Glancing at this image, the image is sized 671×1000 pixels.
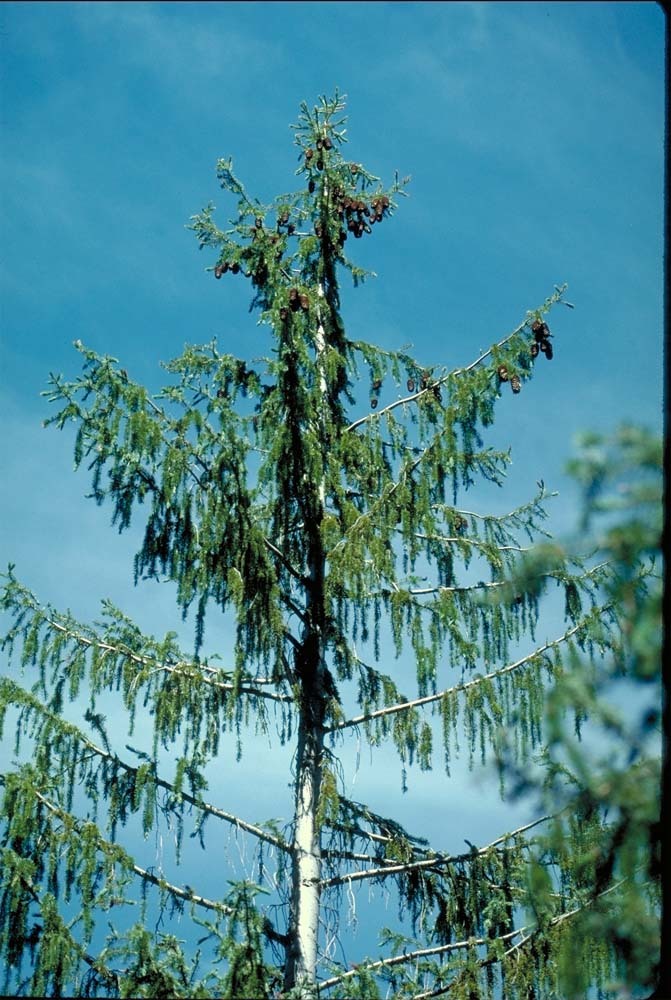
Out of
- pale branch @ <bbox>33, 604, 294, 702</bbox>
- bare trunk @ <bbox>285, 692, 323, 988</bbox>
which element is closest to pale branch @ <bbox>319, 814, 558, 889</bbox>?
bare trunk @ <bbox>285, 692, 323, 988</bbox>

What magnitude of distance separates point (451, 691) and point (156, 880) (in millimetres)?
2345

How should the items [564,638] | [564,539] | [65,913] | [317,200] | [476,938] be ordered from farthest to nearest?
[317,200] → [564,638] → [476,938] → [65,913] → [564,539]

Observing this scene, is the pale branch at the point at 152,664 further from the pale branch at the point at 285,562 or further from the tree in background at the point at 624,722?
the tree in background at the point at 624,722

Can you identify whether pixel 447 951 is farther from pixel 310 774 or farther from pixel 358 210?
pixel 358 210

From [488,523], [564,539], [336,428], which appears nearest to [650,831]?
[564,539]

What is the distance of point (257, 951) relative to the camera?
20.4 feet

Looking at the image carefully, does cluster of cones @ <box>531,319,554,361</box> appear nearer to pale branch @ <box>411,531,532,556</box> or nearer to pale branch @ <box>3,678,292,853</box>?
pale branch @ <box>411,531,532,556</box>

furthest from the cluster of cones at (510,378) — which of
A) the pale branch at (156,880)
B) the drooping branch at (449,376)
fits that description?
the pale branch at (156,880)

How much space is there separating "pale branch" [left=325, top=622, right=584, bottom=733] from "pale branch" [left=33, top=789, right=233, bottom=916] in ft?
4.74

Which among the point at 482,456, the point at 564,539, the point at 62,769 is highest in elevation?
the point at 482,456

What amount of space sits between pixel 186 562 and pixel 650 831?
4902 mm

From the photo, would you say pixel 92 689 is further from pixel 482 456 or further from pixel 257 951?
pixel 482 456

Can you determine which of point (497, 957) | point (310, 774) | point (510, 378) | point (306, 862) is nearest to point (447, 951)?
point (497, 957)

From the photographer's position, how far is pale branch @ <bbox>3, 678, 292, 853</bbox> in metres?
6.73
